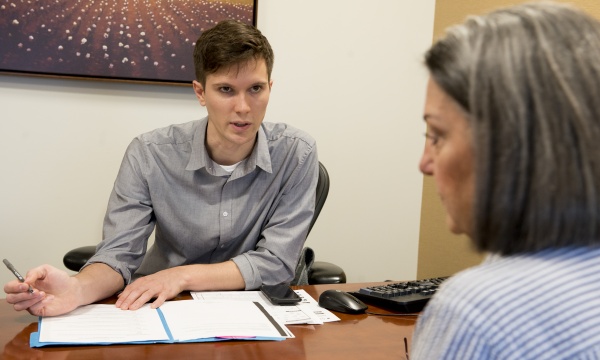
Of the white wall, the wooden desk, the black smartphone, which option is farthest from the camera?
the white wall

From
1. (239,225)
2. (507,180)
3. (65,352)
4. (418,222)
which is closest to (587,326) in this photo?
(507,180)

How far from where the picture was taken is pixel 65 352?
114cm

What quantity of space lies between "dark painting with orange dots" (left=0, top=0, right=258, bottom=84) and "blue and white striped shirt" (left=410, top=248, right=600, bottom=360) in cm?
210

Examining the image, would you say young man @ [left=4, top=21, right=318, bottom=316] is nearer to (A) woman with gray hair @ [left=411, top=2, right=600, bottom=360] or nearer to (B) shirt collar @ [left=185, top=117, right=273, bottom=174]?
(B) shirt collar @ [left=185, top=117, right=273, bottom=174]

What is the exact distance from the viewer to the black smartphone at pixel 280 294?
1.51 meters

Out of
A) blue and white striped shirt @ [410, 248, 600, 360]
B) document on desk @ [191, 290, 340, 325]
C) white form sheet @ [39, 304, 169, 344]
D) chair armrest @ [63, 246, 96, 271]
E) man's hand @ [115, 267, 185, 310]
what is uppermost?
blue and white striped shirt @ [410, 248, 600, 360]

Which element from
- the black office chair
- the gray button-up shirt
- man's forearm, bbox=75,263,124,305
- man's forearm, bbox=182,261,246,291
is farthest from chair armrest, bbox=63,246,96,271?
man's forearm, bbox=182,261,246,291

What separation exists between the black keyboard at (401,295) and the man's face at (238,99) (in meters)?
0.59

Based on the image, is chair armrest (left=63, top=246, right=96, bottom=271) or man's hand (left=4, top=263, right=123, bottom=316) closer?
man's hand (left=4, top=263, right=123, bottom=316)

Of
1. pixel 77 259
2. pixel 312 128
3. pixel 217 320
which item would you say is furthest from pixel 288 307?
pixel 312 128

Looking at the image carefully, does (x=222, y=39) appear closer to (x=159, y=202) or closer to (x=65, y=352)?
(x=159, y=202)

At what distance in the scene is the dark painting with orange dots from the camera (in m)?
2.36

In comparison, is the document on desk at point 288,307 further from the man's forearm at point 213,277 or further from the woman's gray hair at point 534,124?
the woman's gray hair at point 534,124

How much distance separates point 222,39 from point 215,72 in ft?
0.31
